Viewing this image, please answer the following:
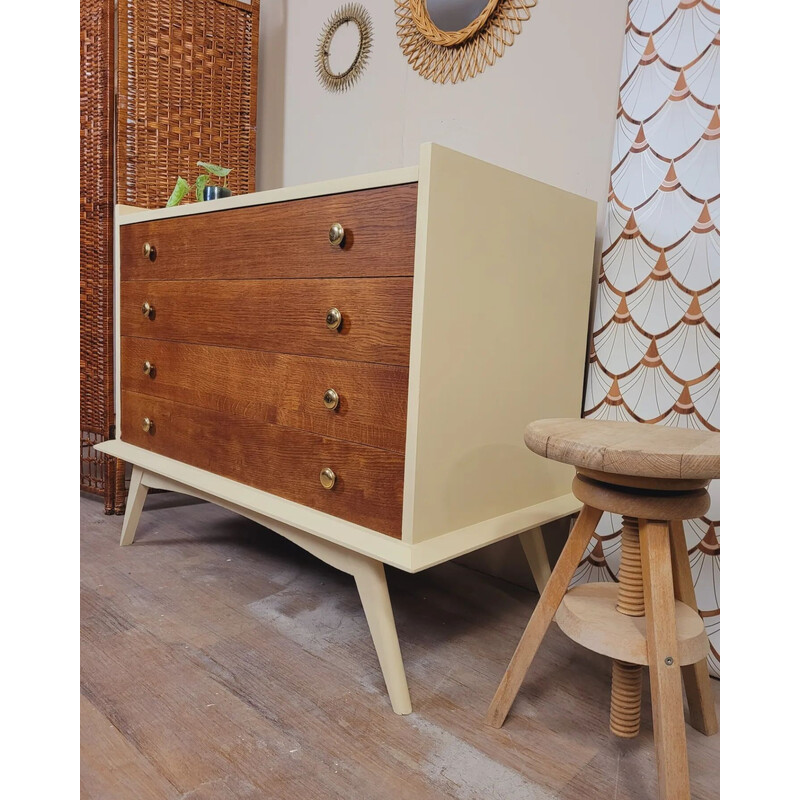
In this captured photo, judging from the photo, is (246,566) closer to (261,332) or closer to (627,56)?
(261,332)

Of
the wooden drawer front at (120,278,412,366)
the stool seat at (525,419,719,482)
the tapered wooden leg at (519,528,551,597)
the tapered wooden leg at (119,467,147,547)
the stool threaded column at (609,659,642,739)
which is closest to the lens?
the stool seat at (525,419,719,482)

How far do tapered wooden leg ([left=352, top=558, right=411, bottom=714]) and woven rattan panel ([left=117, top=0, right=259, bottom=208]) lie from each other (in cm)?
144

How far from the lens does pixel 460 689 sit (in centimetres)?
110

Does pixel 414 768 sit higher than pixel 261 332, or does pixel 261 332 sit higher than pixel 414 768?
pixel 261 332

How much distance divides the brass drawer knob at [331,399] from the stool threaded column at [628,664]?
19.5 inches

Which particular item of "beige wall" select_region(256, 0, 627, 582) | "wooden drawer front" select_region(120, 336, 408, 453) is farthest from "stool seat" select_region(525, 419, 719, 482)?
"beige wall" select_region(256, 0, 627, 582)

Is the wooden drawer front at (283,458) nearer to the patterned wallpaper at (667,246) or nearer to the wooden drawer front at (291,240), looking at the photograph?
the wooden drawer front at (291,240)

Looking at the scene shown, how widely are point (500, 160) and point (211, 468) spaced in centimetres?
100

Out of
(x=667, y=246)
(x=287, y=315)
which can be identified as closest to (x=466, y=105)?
(x=667, y=246)

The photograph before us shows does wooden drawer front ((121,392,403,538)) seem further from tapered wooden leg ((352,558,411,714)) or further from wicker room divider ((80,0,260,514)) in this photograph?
wicker room divider ((80,0,260,514))

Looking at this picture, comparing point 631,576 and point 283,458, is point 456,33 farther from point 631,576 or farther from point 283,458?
point 631,576

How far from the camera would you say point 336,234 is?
1076 mm

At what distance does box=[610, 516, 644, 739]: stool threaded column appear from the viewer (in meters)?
0.93
